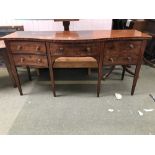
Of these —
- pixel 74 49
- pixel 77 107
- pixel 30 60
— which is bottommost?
pixel 77 107

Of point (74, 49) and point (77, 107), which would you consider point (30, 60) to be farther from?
point (77, 107)

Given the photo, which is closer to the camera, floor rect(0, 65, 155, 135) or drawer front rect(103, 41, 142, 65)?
floor rect(0, 65, 155, 135)

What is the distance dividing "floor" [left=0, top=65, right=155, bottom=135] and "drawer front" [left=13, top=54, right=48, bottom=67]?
0.40 metres

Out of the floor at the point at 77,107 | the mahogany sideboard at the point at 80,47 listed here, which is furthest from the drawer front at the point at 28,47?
the floor at the point at 77,107

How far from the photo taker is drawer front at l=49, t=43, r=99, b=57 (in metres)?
1.41

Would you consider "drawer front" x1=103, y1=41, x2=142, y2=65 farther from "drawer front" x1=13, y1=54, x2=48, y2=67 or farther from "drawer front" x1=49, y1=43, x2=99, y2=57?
"drawer front" x1=13, y1=54, x2=48, y2=67

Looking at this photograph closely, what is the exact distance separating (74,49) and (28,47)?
0.43 metres

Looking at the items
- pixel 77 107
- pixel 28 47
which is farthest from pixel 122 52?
pixel 28 47

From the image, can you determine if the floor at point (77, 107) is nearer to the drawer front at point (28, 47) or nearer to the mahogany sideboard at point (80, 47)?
the mahogany sideboard at point (80, 47)

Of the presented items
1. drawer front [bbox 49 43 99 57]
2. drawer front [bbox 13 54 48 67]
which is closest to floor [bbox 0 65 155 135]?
drawer front [bbox 13 54 48 67]

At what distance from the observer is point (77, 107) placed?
1.58 m
